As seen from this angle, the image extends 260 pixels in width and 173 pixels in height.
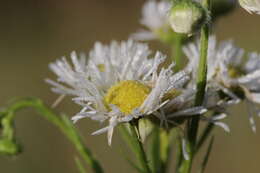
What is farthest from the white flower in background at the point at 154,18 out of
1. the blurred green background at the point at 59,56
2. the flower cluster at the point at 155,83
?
the blurred green background at the point at 59,56

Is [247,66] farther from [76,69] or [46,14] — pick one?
[46,14]

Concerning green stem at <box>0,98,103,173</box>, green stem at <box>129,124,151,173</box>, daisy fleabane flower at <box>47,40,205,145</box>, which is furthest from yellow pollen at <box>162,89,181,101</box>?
green stem at <box>0,98,103,173</box>

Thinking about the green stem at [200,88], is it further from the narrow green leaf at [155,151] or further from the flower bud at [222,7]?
the flower bud at [222,7]

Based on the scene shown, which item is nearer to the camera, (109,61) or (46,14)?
(109,61)

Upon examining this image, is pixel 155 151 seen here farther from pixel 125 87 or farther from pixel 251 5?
pixel 251 5

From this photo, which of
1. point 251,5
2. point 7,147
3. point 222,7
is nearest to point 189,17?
point 251,5

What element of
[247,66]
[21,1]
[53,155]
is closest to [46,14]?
[21,1]
